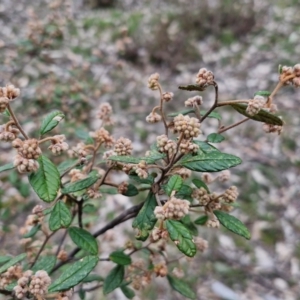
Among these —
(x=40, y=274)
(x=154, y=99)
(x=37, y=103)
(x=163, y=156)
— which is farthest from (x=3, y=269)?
(x=154, y=99)

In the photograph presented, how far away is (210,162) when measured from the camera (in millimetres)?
641

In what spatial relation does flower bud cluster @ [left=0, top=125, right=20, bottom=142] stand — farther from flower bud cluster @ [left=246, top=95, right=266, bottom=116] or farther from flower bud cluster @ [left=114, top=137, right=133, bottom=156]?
flower bud cluster @ [left=246, top=95, right=266, bottom=116]

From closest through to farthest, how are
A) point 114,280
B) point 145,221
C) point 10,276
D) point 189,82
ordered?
point 145,221 → point 10,276 → point 114,280 → point 189,82

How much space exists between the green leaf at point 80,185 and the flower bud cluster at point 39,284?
0.14m

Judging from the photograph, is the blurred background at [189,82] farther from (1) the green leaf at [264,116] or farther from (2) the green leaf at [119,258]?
(1) the green leaf at [264,116]

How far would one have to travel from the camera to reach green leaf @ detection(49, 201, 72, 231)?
708 mm

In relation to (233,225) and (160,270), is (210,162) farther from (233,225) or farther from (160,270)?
(160,270)

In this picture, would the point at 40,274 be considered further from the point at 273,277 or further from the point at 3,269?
the point at 273,277

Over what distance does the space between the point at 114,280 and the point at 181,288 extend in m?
0.15

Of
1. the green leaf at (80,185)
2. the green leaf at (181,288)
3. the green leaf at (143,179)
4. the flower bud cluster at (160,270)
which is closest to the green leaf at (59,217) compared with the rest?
the green leaf at (80,185)

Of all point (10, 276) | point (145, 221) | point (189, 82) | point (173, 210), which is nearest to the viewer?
point (173, 210)

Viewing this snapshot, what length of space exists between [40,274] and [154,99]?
240 centimetres

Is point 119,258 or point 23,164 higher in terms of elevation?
point 23,164

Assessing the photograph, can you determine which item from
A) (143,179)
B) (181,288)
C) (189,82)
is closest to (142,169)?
(143,179)
